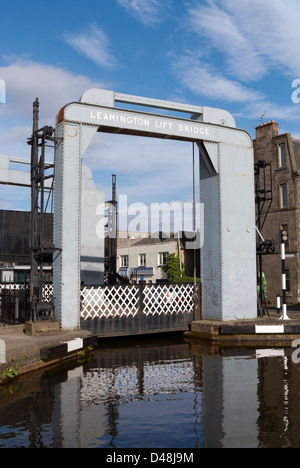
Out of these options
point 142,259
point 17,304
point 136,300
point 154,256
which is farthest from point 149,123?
point 142,259

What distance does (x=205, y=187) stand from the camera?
18.2m

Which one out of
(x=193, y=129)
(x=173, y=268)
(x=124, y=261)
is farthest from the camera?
(x=124, y=261)

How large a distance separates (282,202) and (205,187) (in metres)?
17.6

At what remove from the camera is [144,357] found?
43.7ft

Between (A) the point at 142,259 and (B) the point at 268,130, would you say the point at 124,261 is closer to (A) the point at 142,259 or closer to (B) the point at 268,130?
(A) the point at 142,259

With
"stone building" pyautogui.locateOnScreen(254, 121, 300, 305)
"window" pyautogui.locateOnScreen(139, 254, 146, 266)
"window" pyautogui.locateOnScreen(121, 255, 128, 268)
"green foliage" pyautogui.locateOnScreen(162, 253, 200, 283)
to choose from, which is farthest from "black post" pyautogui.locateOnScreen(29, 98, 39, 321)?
"window" pyautogui.locateOnScreen(121, 255, 128, 268)

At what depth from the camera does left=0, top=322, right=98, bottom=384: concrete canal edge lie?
991cm

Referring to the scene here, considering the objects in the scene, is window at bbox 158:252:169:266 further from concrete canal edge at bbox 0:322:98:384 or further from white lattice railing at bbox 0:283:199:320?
concrete canal edge at bbox 0:322:98:384

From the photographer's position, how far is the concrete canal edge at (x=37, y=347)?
9.91 metres

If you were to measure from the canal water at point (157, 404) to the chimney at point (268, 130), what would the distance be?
25.2m

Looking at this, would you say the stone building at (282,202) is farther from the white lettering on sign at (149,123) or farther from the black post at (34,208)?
the black post at (34,208)

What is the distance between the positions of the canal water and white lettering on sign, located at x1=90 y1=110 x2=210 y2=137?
25.9ft

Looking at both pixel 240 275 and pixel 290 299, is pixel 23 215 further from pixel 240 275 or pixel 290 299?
pixel 290 299
